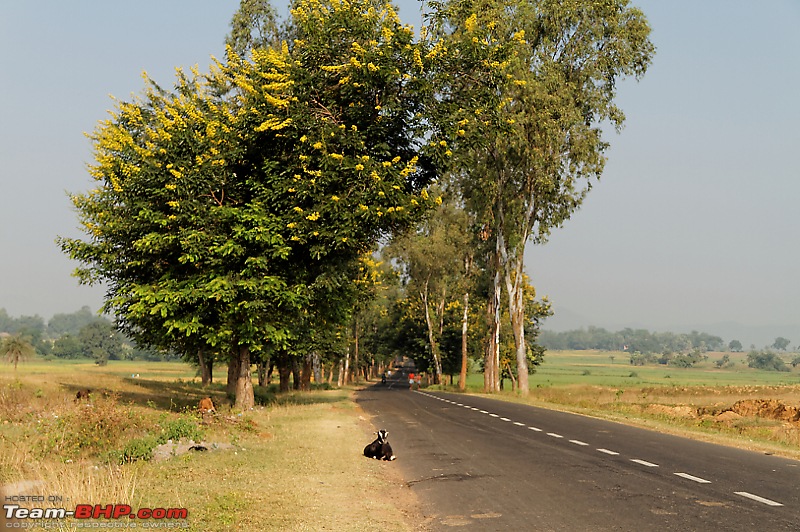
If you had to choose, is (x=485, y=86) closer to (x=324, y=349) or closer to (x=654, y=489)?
A: (x=654, y=489)

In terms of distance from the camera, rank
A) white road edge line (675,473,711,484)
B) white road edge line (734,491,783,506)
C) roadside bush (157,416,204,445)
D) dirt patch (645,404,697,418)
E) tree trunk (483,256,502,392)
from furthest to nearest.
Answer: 1. tree trunk (483,256,502,392)
2. dirt patch (645,404,697,418)
3. roadside bush (157,416,204,445)
4. white road edge line (675,473,711,484)
5. white road edge line (734,491,783,506)

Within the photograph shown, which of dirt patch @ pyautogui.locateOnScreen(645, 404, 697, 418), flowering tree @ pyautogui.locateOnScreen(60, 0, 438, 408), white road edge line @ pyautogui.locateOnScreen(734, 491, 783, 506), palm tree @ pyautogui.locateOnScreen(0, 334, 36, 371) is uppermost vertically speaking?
flowering tree @ pyautogui.locateOnScreen(60, 0, 438, 408)

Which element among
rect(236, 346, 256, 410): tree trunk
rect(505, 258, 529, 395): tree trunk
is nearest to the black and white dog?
rect(236, 346, 256, 410): tree trunk

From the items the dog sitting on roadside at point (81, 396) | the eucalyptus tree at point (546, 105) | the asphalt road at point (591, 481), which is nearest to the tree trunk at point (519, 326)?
the eucalyptus tree at point (546, 105)

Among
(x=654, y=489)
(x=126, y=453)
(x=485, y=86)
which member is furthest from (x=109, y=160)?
(x=654, y=489)

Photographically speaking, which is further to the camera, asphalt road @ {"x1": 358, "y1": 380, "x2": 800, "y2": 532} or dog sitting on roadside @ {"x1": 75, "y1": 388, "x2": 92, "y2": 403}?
dog sitting on roadside @ {"x1": 75, "y1": 388, "x2": 92, "y2": 403}

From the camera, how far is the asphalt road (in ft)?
31.3

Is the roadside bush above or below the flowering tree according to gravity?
below

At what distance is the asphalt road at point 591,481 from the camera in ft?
31.3

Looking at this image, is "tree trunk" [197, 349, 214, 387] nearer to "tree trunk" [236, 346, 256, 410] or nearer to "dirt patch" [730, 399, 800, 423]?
"tree trunk" [236, 346, 256, 410]

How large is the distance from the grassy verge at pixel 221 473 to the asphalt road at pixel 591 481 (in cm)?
96

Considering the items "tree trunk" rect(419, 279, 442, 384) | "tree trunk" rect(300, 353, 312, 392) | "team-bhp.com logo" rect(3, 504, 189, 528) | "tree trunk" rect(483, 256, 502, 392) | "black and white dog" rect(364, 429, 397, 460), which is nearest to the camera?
"team-bhp.com logo" rect(3, 504, 189, 528)

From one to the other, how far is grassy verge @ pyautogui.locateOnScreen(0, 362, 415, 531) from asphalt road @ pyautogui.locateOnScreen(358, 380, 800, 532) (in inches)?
37.8

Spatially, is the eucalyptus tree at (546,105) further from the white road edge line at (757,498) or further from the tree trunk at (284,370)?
the white road edge line at (757,498)
